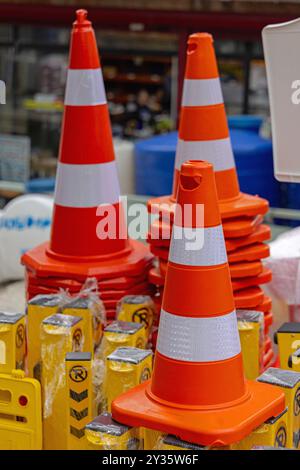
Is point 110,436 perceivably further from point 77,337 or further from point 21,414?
point 77,337

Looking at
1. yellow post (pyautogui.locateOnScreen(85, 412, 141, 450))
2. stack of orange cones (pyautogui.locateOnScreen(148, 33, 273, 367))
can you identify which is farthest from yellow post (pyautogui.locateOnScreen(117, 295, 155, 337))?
yellow post (pyautogui.locateOnScreen(85, 412, 141, 450))

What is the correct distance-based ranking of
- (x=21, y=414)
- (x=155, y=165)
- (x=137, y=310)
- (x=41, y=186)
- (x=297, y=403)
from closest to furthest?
(x=297, y=403) → (x=21, y=414) → (x=137, y=310) → (x=155, y=165) → (x=41, y=186)

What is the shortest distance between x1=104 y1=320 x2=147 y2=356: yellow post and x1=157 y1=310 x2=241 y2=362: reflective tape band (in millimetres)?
309

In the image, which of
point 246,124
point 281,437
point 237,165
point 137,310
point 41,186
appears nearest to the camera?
point 281,437

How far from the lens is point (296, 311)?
150 inches

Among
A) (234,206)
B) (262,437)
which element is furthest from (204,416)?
(234,206)

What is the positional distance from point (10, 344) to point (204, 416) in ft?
2.44

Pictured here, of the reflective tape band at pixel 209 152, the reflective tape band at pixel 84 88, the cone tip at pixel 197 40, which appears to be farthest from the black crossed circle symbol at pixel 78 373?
the cone tip at pixel 197 40

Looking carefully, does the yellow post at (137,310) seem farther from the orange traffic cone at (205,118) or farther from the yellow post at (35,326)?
the orange traffic cone at (205,118)

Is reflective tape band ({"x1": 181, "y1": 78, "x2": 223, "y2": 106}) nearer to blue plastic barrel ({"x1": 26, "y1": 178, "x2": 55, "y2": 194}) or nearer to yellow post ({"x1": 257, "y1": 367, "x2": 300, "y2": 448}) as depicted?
yellow post ({"x1": 257, "y1": 367, "x2": 300, "y2": 448})

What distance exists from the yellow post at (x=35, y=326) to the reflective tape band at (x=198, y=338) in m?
0.59

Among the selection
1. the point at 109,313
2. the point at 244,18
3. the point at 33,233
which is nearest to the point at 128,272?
the point at 109,313

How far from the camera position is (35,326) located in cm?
295

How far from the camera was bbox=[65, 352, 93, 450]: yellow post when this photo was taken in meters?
2.60
